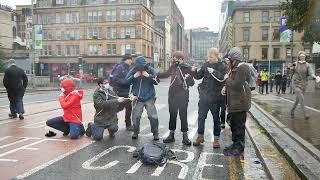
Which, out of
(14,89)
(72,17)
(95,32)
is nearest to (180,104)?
(14,89)

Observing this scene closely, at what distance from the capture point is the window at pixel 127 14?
254 feet

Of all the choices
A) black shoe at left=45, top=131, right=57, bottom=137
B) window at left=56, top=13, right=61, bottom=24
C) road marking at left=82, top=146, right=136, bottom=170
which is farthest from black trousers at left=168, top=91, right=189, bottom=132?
window at left=56, top=13, right=61, bottom=24

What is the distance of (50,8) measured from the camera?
262 feet

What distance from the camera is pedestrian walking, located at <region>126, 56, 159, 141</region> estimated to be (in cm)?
873

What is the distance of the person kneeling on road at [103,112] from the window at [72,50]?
73.0 metres

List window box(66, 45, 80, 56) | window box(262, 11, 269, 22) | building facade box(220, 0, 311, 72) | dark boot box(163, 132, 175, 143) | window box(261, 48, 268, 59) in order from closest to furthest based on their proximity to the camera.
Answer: dark boot box(163, 132, 175, 143)
building facade box(220, 0, 311, 72)
window box(262, 11, 269, 22)
window box(261, 48, 268, 59)
window box(66, 45, 80, 56)

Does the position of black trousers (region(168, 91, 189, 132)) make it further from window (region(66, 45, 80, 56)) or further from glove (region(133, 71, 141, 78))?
window (region(66, 45, 80, 56))

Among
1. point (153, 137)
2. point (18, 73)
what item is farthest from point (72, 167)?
point (18, 73)

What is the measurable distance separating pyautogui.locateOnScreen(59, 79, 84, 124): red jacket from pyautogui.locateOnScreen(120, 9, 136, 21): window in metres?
69.6

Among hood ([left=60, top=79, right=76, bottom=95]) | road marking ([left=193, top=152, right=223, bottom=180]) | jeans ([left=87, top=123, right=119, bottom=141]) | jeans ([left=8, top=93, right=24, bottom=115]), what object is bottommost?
road marking ([left=193, top=152, right=223, bottom=180])

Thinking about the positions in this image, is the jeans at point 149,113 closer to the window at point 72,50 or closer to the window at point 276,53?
the window at point 276,53

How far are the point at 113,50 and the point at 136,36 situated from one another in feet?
17.2

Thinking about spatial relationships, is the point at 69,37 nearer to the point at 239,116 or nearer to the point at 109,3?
the point at 109,3

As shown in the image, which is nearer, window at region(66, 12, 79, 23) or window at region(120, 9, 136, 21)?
window at region(120, 9, 136, 21)
